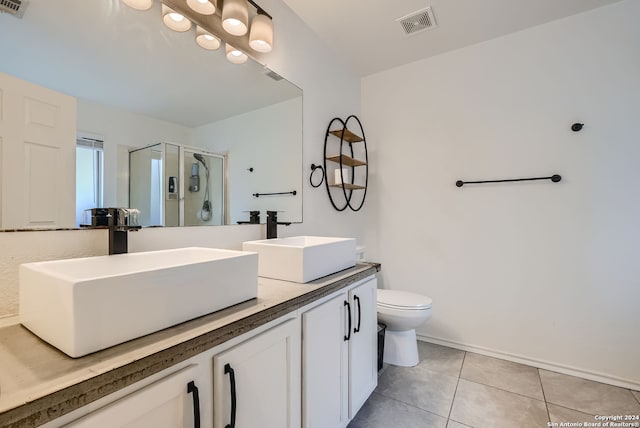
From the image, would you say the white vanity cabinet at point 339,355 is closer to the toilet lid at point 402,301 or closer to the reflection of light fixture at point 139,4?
the toilet lid at point 402,301

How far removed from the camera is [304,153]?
6.49ft

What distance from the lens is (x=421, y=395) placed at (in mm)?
1737

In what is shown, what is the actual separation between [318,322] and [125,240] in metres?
0.76

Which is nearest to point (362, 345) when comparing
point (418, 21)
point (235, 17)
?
point (235, 17)

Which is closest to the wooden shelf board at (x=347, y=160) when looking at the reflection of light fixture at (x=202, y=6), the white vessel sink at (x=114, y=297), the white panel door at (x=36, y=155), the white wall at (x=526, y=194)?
the white wall at (x=526, y=194)

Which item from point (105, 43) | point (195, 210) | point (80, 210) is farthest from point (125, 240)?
point (105, 43)

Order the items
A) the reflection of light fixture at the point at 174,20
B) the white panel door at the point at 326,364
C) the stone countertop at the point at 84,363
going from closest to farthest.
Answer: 1. the stone countertop at the point at 84,363
2. the white panel door at the point at 326,364
3. the reflection of light fixture at the point at 174,20

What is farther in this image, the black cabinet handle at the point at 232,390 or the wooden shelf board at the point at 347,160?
the wooden shelf board at the point at 347,160

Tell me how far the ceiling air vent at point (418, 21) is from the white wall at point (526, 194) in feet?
1.42

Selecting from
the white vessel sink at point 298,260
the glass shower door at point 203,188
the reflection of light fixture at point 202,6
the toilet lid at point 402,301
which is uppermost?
the reflection of light fixture at point 202,6

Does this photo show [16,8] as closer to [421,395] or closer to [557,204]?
[421,395]

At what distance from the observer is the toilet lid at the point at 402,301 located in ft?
6.42

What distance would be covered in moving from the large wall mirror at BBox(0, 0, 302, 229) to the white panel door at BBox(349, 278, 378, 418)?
0.75 metres

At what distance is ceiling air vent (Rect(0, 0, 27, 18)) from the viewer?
0.83 meters
